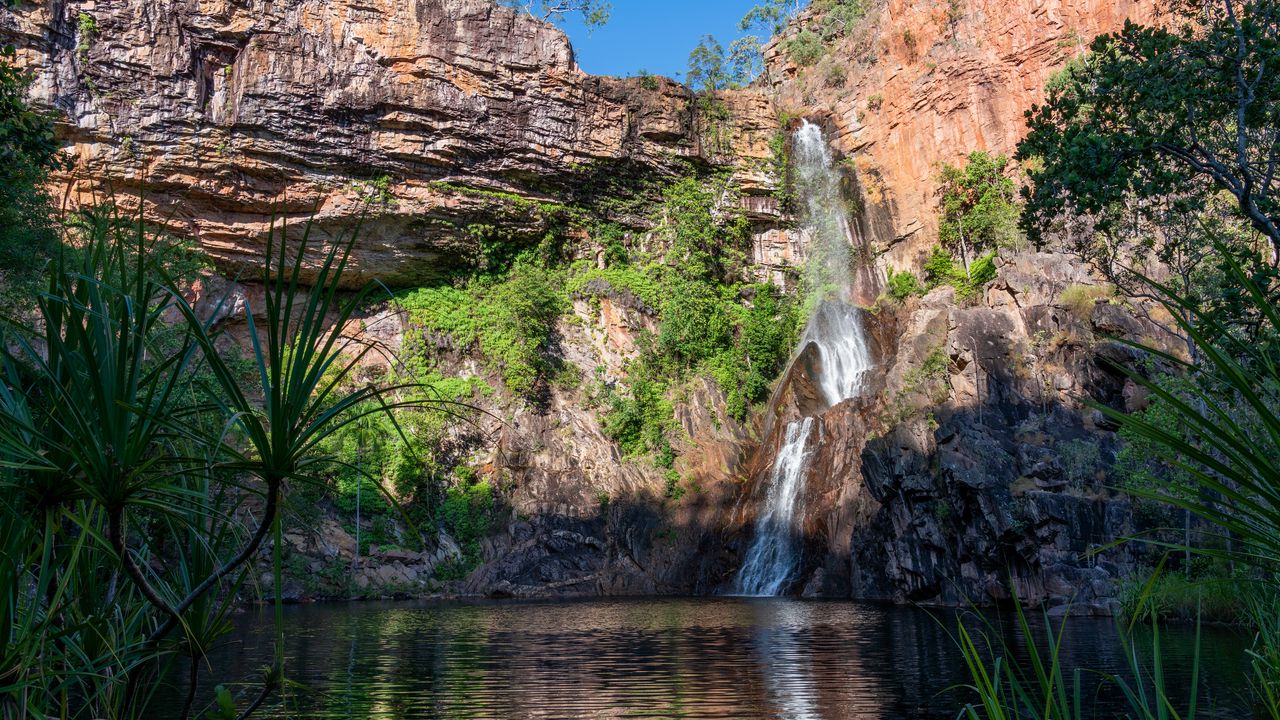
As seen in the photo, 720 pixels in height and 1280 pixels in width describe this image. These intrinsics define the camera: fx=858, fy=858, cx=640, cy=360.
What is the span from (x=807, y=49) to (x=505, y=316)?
1847 centimetres

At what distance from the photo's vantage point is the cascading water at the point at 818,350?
83.0 feet

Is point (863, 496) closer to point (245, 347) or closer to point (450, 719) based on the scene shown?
point (450, 719)

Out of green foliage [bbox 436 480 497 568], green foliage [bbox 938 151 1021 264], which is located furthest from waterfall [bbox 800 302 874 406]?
green foliage [bbox 436 480 497 568]

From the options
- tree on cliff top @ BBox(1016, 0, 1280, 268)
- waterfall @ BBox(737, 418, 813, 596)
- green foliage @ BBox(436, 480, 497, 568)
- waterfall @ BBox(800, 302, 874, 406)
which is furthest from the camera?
waterfall @ BBox(800, 302, 874, 406)

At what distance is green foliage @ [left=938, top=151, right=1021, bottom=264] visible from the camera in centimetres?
3019

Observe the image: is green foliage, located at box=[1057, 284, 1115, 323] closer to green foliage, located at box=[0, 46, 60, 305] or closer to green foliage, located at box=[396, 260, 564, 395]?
green foliage, located at box=[396, 260, 564, 395]

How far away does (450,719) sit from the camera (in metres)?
7.52

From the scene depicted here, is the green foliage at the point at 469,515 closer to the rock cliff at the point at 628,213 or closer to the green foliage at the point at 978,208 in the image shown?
the rock cliff at the point at 628,213

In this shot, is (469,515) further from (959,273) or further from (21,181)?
(959,273)

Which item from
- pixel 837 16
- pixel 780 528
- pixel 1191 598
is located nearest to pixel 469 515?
pixel 780 528

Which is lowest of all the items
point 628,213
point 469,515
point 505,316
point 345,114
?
point 469,515

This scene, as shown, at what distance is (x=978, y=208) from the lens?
30.7m

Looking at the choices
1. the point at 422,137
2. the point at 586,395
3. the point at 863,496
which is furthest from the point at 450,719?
the point at 422,137

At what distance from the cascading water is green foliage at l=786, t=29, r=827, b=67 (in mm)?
3427
